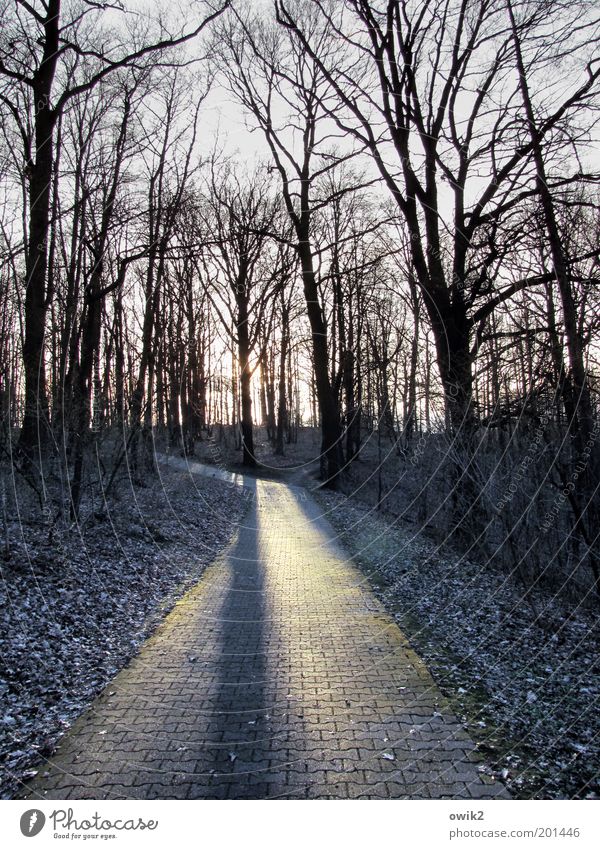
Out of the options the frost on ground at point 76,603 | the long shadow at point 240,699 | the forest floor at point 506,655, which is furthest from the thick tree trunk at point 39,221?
the forest floor at point 506,655


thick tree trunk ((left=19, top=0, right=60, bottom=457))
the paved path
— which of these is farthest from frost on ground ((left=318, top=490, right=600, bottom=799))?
thick tree trunk ((left=19, top=0, right=60, bottom=457))

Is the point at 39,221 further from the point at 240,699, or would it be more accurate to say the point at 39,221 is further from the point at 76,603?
the point at 240,699

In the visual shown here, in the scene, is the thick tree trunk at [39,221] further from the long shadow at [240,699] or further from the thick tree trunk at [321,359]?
the thick tree trunk at [321,359]

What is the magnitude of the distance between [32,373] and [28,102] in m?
4.96

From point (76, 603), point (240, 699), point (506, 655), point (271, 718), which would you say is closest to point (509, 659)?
point (506, 655)

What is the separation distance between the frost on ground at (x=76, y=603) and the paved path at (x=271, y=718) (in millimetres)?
208

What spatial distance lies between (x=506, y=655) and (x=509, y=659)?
7cm

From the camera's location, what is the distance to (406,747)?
322 cm

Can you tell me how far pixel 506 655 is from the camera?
4.67 m

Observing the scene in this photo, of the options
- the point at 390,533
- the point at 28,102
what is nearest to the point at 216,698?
the point at 390,533

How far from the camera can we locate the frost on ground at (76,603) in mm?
3652

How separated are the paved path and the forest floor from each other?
218 millimetres

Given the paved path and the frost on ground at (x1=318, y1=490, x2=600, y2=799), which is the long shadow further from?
the frost on ground at (x1=318, y1=490, x2=600, y2=799)

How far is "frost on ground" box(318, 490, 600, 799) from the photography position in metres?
3.09
